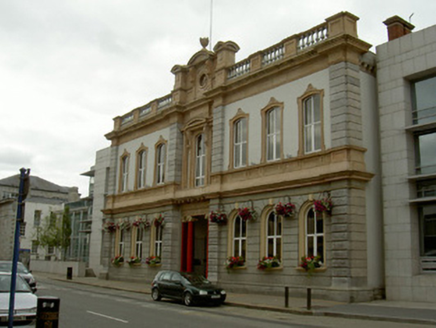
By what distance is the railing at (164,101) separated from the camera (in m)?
33.5

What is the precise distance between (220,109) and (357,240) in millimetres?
11310

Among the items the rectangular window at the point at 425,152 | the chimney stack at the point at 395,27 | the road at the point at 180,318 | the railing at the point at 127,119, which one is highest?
the chimney stack at the point at 395,27

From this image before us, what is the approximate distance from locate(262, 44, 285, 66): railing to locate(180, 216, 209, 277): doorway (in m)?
10.2

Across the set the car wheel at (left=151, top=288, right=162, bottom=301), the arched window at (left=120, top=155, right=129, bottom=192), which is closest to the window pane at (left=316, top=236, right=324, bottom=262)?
the car wheel at (left=151, top=288, right=162, bottom=301)

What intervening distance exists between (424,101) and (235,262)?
11363mm

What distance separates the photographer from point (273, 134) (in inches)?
965

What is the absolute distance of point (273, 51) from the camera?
82.7ft

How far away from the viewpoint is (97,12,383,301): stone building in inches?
809

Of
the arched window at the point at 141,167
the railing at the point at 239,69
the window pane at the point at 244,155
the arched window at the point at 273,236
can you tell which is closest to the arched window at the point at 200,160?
the window pane at the point at 244,155

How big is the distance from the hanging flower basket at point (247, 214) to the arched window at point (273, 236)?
0.75m

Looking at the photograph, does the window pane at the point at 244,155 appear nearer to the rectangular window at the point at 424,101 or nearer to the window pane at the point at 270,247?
the window pane at the point at 270,247

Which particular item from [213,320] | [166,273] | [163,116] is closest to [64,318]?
[213,320]

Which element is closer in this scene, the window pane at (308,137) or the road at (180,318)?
the road at (180,318)

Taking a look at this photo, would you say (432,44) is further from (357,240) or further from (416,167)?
(357,240)
